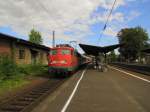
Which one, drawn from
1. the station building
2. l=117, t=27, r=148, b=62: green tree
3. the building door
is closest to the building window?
the station building

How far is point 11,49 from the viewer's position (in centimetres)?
3306

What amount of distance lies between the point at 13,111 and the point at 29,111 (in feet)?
2.20

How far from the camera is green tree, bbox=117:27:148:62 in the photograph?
10700 centimetres

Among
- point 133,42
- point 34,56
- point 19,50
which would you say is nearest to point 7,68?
point 19,50

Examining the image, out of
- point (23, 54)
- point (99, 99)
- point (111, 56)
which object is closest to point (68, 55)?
point (23, 54)

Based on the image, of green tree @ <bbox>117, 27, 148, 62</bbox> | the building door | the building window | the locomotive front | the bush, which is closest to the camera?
the bush

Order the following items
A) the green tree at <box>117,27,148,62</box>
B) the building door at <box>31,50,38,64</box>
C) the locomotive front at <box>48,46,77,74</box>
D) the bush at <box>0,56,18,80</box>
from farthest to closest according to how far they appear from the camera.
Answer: the green tree at <box>117,27,148,62</box>
the building door at <box>31,50,38,64</box>
the locomotive front at <box>48,46,77,74</box>
the bush at <box>0,56,18,80</box>

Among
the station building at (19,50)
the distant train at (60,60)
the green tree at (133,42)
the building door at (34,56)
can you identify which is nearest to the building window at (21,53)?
the station building at (19,50)

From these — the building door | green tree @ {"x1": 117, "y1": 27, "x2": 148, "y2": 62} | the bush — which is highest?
green tree @ {"x1": 117, "y1": 27, "x2": 148, "y2": 62}

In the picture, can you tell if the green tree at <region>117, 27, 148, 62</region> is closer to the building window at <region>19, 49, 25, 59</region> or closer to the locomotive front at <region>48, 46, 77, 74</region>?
the building window at <region>19, 49, 25, 59</region>

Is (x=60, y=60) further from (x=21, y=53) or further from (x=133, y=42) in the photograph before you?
(x=133, y=42)

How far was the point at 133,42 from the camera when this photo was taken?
357 ft

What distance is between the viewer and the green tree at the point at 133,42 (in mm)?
107000

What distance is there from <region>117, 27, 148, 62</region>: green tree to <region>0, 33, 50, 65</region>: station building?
61.2 meters
